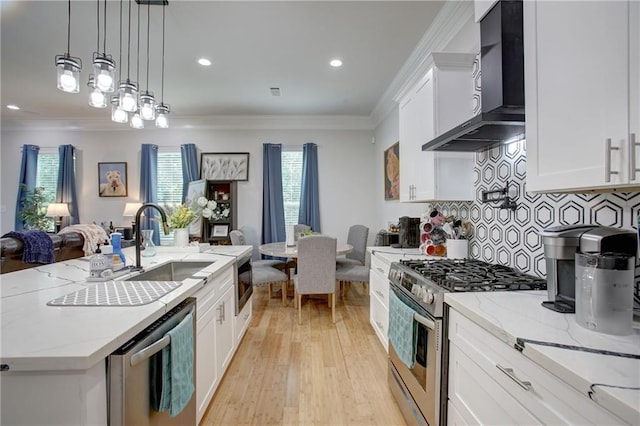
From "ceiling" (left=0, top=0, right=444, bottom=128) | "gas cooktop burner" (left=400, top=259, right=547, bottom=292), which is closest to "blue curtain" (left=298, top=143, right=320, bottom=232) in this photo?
"ceiling" (left=0, top=0, right=444, bottom=128)

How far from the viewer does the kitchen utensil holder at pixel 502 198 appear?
1801mm

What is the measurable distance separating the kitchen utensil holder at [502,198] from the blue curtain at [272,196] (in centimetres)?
374

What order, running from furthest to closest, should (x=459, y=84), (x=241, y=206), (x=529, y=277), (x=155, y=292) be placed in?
(x=241, y=206)
(x=459, y=84)
(x=529, y=277)
(x=155, y=292)

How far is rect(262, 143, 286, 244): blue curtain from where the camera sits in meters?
5.23

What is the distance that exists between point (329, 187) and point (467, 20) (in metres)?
3.46

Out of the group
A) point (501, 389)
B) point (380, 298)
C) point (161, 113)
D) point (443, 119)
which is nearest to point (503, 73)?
→ point (443, 119)

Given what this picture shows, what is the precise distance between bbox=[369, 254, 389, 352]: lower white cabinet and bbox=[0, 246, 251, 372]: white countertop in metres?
1.44

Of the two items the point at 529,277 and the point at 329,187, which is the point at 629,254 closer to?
the point at 529,277

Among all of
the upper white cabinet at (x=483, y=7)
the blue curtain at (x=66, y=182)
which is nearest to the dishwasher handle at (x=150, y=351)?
the upper white cabinet at (x=483, y=7)

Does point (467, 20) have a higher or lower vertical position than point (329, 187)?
higher

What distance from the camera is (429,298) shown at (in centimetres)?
143

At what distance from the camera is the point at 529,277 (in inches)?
61.4

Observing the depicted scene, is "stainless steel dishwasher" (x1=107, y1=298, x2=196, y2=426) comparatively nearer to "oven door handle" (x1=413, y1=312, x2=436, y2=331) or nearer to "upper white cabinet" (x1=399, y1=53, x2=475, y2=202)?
"oven door handle" (x1=413, y1=312, x2=436, y2=331)

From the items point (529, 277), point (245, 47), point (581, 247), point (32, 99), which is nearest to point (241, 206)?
point (245, 47)
